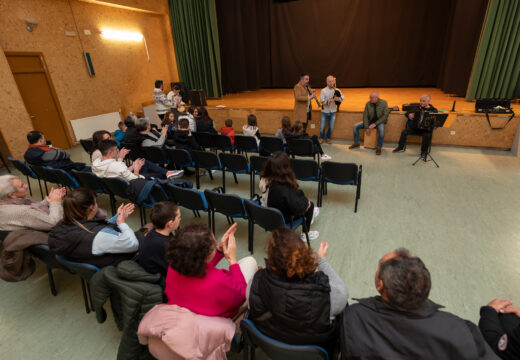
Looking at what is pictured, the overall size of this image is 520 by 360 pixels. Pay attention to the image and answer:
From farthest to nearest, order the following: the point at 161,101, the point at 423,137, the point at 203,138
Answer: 1. the point at 161,101
2. the point at 203,138
3. the point at 423,137

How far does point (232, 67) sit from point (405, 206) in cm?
789

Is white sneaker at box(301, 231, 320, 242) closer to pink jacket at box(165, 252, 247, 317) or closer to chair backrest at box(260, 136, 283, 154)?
pink jacket at box(165, 252, 247, 317)

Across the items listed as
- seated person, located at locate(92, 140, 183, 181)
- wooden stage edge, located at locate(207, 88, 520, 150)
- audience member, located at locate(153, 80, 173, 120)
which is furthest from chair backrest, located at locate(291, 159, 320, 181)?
audience member, located at locate(153, 80, 173, 120)

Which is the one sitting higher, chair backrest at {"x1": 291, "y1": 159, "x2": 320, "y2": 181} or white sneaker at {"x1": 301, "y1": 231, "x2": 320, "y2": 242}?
chair backrest at {"x1": 291, "y1": 159, "x2": 320, "y2": 181}

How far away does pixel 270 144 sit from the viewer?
4723mm

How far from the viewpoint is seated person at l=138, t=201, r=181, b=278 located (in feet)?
5.77

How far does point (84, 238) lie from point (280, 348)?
148 centimetres

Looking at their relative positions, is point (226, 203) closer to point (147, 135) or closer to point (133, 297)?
point (133, 297)

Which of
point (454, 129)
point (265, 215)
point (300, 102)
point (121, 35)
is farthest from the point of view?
point (121, 35)

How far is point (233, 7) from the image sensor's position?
8.95m

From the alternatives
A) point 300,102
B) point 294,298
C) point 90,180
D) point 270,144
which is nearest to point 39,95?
point 90,180

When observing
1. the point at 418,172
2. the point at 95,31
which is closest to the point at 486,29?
the point at 418,172

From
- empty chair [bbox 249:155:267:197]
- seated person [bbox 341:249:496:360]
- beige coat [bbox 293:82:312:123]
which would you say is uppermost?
beige coat [bbox 293:82:312:123]

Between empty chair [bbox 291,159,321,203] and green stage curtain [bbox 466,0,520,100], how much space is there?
5.26 meters
